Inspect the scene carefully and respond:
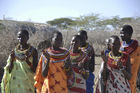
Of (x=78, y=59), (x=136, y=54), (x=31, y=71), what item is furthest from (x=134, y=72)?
(x=31, y=71)

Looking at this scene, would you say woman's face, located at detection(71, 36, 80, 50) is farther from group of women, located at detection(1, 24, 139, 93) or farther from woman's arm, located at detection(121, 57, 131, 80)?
woman's arm, located at detection(121, 57, 131, 80)

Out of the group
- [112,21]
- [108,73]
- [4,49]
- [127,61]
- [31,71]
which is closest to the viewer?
[127,61]

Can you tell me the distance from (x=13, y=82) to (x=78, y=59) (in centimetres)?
114

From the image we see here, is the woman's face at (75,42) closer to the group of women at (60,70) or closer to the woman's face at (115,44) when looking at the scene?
the group of women at (60,70)

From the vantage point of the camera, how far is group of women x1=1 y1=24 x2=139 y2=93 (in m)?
2.43

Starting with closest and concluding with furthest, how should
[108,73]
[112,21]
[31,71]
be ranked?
→ [108,73]
[31,71]
[112,21]

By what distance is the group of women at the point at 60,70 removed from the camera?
2432 mm

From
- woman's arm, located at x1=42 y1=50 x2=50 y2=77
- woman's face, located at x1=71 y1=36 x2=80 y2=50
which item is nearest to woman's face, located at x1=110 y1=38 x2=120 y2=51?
woman's face, located at x1=71 y1=36 x2=80 y2=50

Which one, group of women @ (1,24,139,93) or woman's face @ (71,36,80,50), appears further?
woman's face @ (71,36,80,50)

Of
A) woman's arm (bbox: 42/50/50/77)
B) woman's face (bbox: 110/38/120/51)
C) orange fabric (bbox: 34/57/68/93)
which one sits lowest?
orange fabric (bbox: 34/57/68/93)

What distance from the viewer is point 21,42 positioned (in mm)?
2715

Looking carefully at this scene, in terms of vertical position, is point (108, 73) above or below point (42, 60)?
below

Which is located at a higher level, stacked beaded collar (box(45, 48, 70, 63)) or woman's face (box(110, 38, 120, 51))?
woman's face (box(110, 38, 120, 51))

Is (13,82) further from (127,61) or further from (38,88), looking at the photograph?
(127,61)
